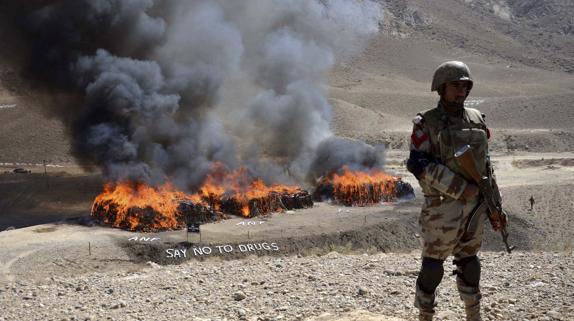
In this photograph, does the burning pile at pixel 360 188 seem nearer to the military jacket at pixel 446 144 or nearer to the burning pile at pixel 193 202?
the burning pile at pixel 193 202

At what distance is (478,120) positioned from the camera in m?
5.23

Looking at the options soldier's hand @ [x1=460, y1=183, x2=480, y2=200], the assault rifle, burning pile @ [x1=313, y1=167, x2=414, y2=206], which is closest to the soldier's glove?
the assault rifle

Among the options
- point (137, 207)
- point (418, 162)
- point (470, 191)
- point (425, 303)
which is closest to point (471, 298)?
point (425, 303)

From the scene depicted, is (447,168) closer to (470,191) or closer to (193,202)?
(470,191)

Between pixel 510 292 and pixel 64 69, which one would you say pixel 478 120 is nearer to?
pixel 510 292

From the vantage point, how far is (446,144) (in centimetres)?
504

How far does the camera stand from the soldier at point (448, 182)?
4.99 m

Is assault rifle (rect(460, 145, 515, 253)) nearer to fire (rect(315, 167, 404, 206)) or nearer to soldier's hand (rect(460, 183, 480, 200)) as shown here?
soldier's hand (rect(460, 183, 480, 200))

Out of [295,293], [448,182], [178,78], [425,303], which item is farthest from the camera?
[178,78]

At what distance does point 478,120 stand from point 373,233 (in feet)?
57.9

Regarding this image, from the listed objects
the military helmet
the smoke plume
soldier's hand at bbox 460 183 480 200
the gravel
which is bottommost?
the gravel

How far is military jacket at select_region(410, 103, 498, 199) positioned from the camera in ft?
16.1

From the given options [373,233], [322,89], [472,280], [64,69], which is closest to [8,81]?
[64,69]

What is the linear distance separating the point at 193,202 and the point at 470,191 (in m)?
19.5
